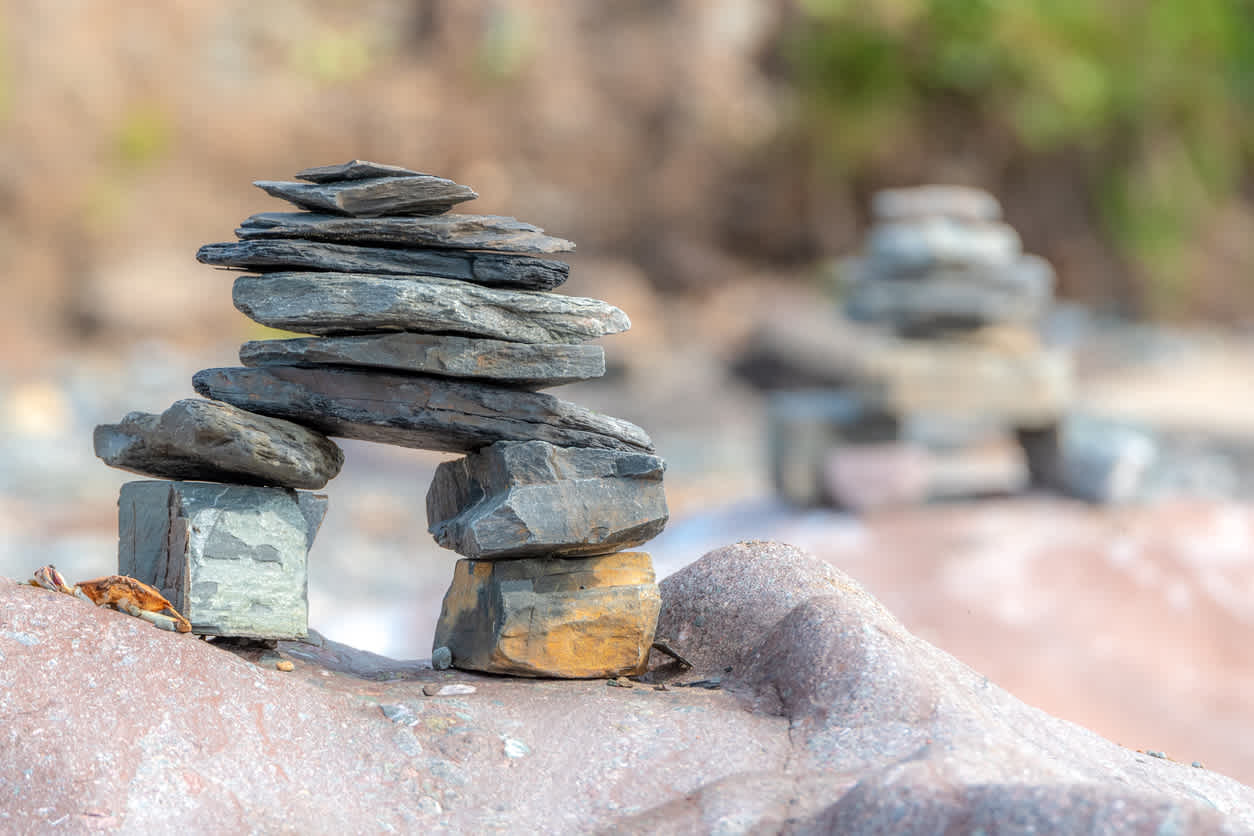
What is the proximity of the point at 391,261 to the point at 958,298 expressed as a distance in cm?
611

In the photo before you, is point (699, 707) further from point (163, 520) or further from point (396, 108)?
point (396, 108)

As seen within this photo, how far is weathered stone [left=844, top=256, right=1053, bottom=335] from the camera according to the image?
903 centimetres

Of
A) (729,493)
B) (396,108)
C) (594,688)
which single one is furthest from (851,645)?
(396,108)

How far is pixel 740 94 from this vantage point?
1977 centimetres

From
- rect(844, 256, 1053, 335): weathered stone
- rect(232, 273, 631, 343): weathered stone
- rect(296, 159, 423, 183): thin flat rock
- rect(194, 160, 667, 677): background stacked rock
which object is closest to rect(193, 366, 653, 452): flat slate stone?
rect(194, 160, 667, 677): background stacked rock

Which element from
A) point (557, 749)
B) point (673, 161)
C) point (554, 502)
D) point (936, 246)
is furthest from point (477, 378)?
point (673, 161)

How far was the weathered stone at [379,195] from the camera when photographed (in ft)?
12.3

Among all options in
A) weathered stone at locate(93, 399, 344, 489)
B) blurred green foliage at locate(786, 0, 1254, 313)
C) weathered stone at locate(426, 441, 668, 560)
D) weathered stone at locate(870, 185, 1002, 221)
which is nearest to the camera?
weathered stone at locate(93, 399, 344, 489)

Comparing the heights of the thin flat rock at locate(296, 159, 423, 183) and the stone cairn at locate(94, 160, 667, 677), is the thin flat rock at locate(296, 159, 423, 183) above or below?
above

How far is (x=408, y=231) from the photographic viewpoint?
3777 mm

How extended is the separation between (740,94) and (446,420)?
1693 cm

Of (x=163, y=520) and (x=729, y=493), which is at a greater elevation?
(x=163, y=520)

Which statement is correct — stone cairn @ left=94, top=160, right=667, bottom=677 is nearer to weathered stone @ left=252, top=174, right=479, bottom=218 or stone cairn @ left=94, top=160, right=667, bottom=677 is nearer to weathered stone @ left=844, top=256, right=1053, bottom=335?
weathered stone @ left=252, top=174, right=479, bottom=218

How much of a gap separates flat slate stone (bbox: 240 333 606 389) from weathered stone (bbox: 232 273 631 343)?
37 mm
